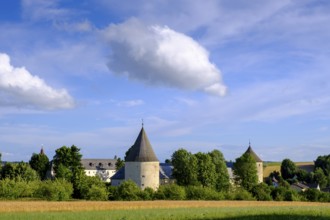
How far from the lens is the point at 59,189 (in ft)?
161

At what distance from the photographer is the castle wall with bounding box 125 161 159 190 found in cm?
6250

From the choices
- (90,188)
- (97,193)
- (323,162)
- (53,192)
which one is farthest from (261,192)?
(323,162)

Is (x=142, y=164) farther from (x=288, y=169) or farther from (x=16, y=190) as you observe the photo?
(x=288, y=169)

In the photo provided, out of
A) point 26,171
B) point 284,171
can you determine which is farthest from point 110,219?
point 284,171

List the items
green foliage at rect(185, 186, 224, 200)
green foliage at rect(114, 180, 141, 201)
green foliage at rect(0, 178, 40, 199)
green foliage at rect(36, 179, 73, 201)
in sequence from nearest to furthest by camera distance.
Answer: green foliage at rect(36, 179, 73, 201) → green foliage at rect(0, 178, 40, 199) → green foliage at rect(114, 180, 141, 201) → green foliage at rect(185, 186, 224, 200)

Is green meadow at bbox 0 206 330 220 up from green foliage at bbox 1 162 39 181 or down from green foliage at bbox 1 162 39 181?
down

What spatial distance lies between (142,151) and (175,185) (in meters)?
10.5

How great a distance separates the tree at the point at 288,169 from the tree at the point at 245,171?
47594mm

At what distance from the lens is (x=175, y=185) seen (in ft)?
177

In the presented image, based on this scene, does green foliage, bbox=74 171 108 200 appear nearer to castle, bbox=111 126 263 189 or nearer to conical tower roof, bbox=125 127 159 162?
castle, bbox=111 126 263 189

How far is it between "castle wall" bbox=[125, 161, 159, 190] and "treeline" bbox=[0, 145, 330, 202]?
343 cm

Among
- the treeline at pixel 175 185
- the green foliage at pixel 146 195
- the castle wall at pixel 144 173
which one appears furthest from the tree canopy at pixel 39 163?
the green foliage at pixel 146 195

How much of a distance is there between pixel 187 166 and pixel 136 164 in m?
7.29

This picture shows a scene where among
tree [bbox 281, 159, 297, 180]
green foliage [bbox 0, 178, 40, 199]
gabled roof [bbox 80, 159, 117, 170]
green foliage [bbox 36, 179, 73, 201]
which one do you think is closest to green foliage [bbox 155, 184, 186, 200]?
green foliage [bbox 36, 179, 73, 201]
